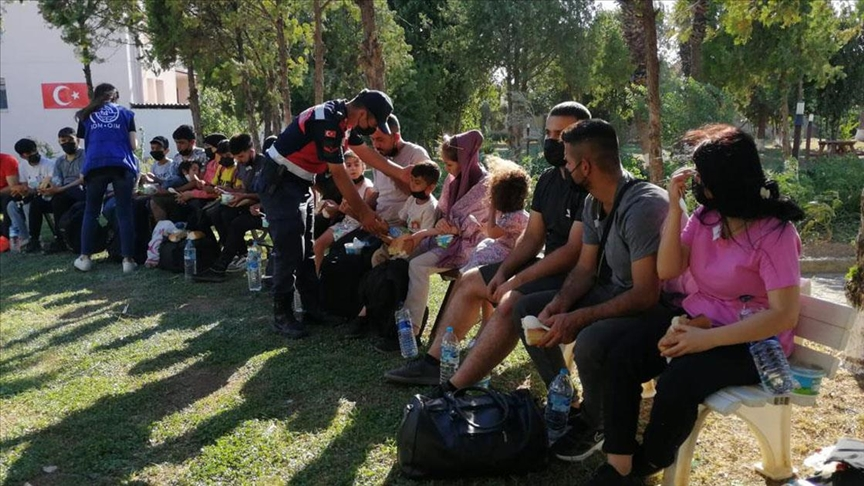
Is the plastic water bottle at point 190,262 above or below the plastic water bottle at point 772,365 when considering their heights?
below

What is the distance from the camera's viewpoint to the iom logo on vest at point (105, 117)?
7.59m

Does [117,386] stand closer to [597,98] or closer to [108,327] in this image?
[108,327]

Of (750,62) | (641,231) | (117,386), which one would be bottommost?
(117,386)

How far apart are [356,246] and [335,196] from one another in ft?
3.34

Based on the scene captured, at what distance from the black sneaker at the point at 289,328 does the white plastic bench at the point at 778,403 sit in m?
3.03

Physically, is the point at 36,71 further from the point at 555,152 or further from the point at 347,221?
the point at 555,152

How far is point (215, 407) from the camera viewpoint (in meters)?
4.07

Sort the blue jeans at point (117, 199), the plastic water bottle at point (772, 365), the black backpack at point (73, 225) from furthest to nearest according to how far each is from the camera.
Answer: the black backpack at point (73, 225) < the blue jeans at point (117, 199) < the plastic water bottle at point (772, 365)

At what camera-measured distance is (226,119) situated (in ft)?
75.3

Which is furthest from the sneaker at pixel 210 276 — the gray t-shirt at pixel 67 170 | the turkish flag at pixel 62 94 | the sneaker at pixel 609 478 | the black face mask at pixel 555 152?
the turkish flag at pixel 62 94

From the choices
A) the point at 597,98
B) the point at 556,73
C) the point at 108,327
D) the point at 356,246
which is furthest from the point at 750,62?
the point at 108,327

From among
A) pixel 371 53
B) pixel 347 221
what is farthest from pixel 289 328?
pixel 371 53

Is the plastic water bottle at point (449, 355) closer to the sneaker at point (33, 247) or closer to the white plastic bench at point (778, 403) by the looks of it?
the white plastic bench at point (778, 403)

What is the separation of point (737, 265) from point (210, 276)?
5.77 metres
